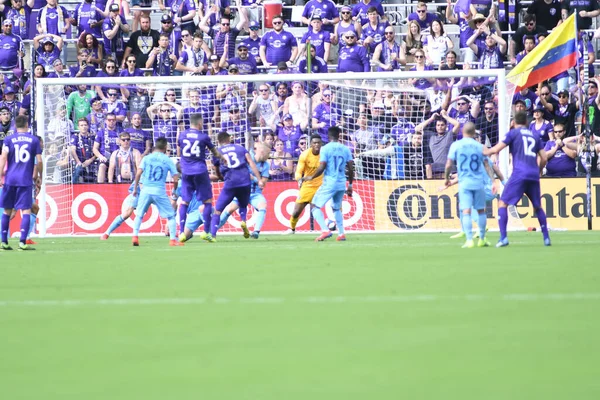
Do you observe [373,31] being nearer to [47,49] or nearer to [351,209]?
[351,209]

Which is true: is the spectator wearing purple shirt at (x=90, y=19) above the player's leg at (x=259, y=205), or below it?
above

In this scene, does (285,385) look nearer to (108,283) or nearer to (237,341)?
(237,341)

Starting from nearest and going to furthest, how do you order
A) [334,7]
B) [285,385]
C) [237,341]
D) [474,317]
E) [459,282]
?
[285,385] < [237,341] < [474,317] < [459,282] < [334,7]

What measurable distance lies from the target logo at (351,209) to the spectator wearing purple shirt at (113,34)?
23.2 ft

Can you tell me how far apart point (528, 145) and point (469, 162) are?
0.89 meters

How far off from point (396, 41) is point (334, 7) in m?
1.76

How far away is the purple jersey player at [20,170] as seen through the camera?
18.0m

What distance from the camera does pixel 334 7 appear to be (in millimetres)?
27078

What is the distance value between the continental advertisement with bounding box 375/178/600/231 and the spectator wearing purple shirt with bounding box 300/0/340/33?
4.96 m

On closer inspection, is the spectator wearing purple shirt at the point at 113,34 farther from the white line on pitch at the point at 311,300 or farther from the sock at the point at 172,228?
the white line on pitch at the point at 311,300

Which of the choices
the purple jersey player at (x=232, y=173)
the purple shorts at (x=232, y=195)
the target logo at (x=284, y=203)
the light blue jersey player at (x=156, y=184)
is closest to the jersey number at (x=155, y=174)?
the light blue jersey player at (x=156, y=184)

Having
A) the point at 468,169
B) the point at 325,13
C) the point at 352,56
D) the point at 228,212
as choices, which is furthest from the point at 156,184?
the point at 325,13

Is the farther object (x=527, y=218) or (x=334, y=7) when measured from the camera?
(x=334, y=7)

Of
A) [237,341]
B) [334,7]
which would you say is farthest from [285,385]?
[334,7]
